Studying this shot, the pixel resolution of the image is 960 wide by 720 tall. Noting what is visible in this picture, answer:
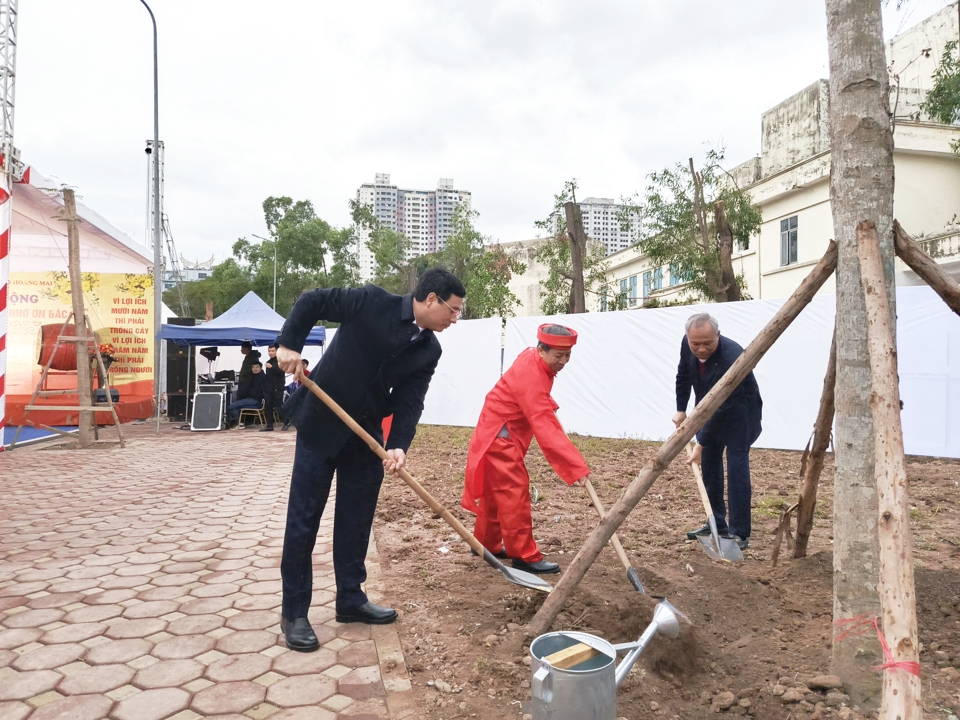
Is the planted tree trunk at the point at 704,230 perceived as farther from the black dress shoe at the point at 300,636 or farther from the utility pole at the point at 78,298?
the black dress shoe at the point at 300,636

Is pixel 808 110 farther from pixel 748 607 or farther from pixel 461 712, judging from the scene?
pixel 461 712

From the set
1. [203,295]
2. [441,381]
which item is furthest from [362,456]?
[203,295]

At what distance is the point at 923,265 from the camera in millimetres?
2531

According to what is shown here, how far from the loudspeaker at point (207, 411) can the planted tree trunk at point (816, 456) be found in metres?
11.2

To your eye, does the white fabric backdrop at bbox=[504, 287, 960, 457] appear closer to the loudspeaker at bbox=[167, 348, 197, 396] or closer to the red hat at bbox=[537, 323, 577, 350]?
the red hat at bbox=[537, 323, 577, 350]

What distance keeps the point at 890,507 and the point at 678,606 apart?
165 cm

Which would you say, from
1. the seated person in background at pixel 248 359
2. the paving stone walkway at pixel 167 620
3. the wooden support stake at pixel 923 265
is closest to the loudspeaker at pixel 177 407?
the seated person in background at pixel 248 359

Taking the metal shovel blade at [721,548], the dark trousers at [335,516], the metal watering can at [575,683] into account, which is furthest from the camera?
the metal shovel blade at [721,548]

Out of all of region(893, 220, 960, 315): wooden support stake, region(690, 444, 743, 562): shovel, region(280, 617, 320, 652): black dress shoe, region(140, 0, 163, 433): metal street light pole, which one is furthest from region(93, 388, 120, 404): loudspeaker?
region(893, 220, 960, 315): wooden support stake

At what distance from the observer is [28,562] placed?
4059mm

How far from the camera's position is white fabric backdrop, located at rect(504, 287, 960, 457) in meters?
7.35

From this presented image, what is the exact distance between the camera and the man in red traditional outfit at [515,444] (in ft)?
12.1

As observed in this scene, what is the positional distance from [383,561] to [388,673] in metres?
1.55

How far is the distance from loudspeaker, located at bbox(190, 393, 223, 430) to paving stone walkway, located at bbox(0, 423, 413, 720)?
615 centimetres
